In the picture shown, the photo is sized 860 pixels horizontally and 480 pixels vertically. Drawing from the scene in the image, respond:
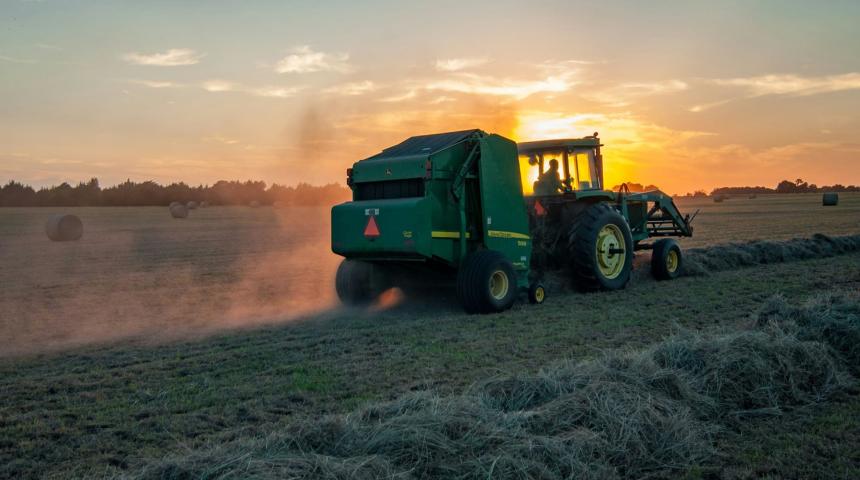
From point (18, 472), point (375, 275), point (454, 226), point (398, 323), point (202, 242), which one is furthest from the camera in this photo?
point (202, 242)

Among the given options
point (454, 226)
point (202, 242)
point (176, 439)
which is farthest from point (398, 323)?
point (202, 242)

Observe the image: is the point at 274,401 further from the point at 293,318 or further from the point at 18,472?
the point at 293,318

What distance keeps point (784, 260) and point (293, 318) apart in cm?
1123

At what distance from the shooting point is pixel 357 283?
38.1ft

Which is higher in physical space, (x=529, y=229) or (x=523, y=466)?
(x=529, y=229)

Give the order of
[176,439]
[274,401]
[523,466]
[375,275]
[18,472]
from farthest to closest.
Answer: [375,275]
[274,401]
[176,439]
[18,472]
[523,466]

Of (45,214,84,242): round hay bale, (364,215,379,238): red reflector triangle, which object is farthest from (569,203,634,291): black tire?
(45,214,84,242): round hay bale

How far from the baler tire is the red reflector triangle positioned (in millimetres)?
1141

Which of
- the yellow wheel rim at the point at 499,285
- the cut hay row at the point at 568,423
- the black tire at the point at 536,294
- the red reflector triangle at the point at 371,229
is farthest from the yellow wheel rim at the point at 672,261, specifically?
the cut hay row at the point at 568,423

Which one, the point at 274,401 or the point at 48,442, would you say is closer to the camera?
the point at 48,442

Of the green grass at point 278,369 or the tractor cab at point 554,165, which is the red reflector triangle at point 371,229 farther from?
the tractor cab at point 554,165

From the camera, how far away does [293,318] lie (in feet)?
35.3

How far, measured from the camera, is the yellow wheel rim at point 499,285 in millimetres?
10789

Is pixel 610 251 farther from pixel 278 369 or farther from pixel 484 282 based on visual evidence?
pixel 278 369
